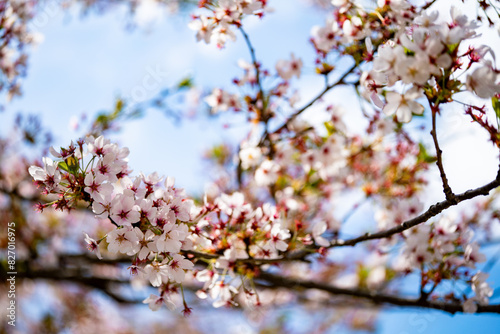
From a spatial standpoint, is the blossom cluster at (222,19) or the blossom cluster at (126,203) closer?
the blossom cluster at (126,203)

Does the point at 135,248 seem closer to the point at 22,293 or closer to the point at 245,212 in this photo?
the point at 245,212

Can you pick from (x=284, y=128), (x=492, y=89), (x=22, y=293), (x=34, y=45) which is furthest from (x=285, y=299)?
(x=492, y=89)

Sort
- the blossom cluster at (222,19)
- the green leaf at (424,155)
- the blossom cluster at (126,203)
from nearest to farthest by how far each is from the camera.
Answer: the blossom cluster at (126,203), the blossom cluster at (222,19), the green leaf at (424,155)

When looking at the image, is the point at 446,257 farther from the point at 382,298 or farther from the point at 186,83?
the point at 186,83

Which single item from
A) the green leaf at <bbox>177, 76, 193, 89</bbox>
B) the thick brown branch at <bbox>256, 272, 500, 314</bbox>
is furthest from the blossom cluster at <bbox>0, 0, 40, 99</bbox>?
the thick brown branch at <bbox>256, 272, 500, 314</bbox>

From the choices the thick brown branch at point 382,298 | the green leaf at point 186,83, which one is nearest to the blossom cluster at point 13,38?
the green leaf at point 186,83

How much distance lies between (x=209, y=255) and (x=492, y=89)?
→ 1.08 metres

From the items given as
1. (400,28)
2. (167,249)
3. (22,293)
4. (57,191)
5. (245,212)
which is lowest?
(167,249)

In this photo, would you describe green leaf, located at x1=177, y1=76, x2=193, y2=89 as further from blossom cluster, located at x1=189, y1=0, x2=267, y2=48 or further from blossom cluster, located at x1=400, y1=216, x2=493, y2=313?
blossom cluster, located at x1=400, y1=216, x2=493, y2=313

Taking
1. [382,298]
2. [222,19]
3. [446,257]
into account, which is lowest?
[382,298]

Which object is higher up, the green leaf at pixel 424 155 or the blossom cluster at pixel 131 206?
the green leaf at pixel 424 155

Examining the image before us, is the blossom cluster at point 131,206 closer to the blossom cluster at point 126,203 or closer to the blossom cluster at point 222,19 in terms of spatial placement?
the blossom cluster at point 126,203

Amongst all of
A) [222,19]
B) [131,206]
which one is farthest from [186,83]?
[131,206]

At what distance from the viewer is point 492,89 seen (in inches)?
41.8
